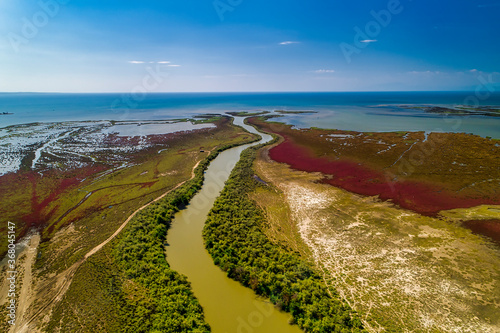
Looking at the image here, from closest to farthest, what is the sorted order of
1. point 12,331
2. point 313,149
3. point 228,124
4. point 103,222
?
point 12,331
point 103,222
point 313,149
point 228,124

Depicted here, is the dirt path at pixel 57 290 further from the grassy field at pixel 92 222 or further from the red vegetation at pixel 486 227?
the red vegetation at pixel 486 227

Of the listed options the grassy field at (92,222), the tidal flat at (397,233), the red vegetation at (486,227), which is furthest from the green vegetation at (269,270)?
the red vegetation at (486,227)

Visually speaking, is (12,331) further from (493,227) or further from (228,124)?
(228,124)

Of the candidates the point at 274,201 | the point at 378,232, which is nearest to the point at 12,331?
the point at 274,201

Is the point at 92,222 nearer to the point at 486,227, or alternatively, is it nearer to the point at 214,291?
the point at 214,291

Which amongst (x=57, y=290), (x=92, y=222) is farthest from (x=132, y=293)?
(x=92, y=222)

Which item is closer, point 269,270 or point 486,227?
point 269,270

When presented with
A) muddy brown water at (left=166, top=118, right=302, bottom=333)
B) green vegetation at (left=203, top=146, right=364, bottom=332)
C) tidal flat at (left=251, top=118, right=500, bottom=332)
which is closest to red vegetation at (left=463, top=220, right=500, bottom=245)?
tidal flat at (left=251, top=118, right=500, bottom=332)
